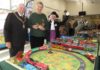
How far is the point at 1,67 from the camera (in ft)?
5.31

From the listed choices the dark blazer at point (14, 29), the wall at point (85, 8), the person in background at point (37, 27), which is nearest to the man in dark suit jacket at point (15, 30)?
the dark blazer at point (14, 29)

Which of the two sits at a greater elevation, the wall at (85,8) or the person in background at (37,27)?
the wall at (85,8)

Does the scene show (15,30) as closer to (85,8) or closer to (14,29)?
(14,29)

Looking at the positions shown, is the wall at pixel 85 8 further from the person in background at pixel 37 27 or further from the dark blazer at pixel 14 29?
the dark blazer at pixel 14 29

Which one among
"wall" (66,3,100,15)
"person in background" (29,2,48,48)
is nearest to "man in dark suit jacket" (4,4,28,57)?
"person in background" (29,2,48,48)

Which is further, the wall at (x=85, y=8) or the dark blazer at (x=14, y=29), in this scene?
the wall at (x=85, y=8)

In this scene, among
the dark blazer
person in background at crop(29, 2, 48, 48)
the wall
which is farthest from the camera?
the wall

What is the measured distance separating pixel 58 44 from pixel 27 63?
107cm

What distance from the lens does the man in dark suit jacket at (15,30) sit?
7.98ft

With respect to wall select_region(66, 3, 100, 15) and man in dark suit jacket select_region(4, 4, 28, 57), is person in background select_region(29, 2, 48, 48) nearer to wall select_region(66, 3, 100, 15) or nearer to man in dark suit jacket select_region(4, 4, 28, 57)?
man in dark suit jacket select_region(4, 4, 28, 57)

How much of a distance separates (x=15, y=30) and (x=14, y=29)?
0.02m

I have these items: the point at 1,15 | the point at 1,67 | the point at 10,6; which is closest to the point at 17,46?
the point at 1,67

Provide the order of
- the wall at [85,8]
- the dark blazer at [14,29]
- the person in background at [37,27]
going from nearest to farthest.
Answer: the dark blazer at [14,29] → the person in background at [37,27] → the wall at [85,8]

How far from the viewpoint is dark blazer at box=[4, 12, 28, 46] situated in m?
2.43
